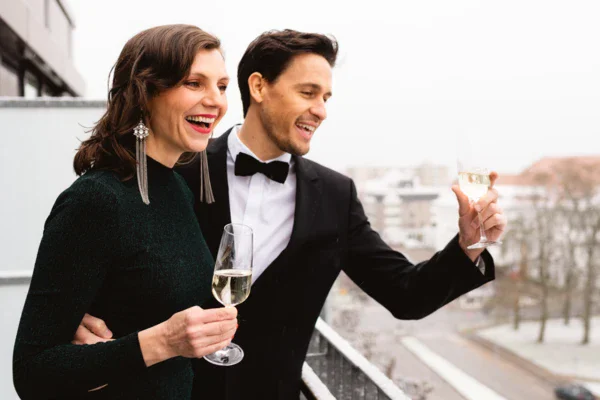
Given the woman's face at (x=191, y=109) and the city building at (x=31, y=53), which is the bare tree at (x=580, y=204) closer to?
the city building at (x=31, y=53)

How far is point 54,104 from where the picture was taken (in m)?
3.00

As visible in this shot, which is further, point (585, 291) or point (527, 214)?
point (585, 291)

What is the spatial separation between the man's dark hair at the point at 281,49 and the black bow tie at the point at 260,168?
27 centimetres

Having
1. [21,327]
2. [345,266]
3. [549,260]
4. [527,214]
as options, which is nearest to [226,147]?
[345,266]

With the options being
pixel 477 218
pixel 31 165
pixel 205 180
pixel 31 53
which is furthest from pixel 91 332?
pixel 31 53

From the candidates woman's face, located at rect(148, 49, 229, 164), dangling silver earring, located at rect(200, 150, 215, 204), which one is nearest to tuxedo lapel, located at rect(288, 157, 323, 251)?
dangling silver earring, located at rect(200, 150, 215, 204)

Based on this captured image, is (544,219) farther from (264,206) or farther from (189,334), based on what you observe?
(189,334)

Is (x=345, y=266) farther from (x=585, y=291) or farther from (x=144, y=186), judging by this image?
(x=585, y=291)

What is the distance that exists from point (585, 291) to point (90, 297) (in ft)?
147

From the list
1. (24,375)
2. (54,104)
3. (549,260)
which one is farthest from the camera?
(549,260)

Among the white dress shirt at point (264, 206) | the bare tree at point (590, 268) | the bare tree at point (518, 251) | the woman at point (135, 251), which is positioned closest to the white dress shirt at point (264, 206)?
the white dress shirt at point (264, 206)

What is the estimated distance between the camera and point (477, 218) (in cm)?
141

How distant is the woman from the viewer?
3.04 feet

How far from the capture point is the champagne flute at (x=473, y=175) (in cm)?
137
